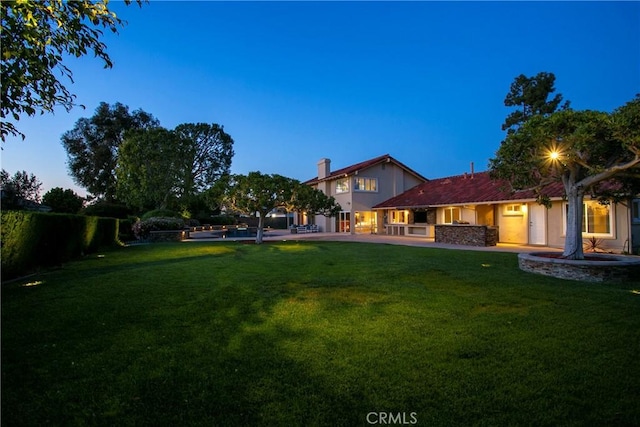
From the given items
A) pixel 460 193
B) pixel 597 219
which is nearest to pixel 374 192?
pixel 460 193

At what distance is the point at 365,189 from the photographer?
29297mm

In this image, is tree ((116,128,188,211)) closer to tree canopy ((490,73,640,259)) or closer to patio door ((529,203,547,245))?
tree canopy ((490,73,640,259))

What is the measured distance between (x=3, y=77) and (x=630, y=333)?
8.71m

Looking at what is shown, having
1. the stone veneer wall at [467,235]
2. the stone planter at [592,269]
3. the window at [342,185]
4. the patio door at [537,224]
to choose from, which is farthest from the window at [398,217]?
the stone planter at [592,269]

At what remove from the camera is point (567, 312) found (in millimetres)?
5211

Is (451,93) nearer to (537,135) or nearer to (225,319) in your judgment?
(537,135)

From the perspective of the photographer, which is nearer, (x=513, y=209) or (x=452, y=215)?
(x=513, y=209)

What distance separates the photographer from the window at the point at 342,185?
29369 mm

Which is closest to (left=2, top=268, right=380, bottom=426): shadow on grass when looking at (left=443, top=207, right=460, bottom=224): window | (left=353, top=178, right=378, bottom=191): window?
(left=443, top=207, right=460, bottom=224): window

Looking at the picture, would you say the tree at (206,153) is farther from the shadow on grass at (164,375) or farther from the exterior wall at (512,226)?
the shadow on grass at (164,375)

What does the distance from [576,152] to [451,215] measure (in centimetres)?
1426

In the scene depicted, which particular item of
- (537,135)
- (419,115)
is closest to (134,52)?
(537,135)

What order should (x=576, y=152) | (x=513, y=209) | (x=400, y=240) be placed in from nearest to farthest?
(x=576, y=152)
(x=513, y=209)
(x=400, y=240)

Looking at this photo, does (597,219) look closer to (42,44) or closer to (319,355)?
(319,355)
